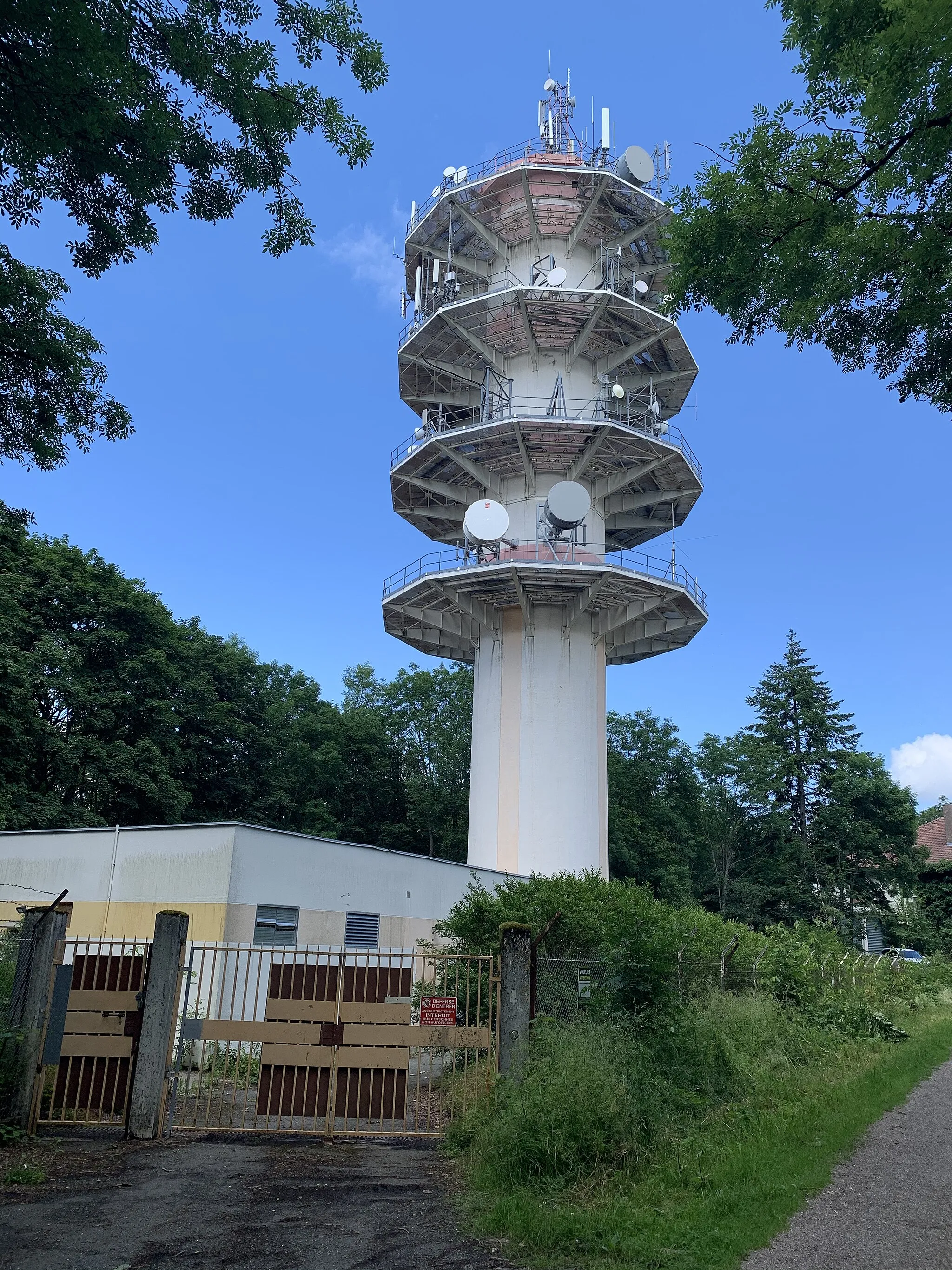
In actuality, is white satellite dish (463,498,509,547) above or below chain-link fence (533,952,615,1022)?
above

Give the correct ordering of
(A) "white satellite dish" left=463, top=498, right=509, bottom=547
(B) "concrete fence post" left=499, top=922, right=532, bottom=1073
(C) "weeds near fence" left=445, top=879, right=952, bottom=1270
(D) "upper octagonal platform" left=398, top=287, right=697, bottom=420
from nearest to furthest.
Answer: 1. (C) "weeds near fence" left=445, top=879, right=952, bottom=1270
2. (B) "concrete fence post" left=499, top=922, right=532, bottom=1073
3. (A) "white satellite dish" left=463, top=498, right=509, bottom=547
4. (D) "upper octagonal platform" left=398, top=287, right=697, bottom=420

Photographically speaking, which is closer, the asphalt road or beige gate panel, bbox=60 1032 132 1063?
the asphalt road

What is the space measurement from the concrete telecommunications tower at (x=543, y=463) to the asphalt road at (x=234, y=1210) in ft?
63.2

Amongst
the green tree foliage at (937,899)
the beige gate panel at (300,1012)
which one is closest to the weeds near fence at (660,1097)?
the beige gate panel at (300,1012)

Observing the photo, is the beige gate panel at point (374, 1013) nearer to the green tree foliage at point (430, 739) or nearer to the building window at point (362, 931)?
the building window at point (362, 931)

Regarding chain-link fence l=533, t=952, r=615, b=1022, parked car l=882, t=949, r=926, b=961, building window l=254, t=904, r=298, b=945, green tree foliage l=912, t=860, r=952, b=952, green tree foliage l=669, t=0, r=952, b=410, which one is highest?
green tree foliage l=669, t=0, r=952, b=410

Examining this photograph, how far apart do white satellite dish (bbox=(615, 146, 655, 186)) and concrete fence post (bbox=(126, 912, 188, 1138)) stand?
3057cm

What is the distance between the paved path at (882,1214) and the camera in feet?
22.7

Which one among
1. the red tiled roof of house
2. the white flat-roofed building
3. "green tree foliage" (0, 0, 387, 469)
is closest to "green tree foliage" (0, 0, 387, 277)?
"green tree foliage" (0, 0, 387, 469)

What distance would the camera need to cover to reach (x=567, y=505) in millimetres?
29453

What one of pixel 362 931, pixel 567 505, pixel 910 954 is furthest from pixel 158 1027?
pixel 910 954

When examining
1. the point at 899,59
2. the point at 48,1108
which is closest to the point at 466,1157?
the point at 48,1108

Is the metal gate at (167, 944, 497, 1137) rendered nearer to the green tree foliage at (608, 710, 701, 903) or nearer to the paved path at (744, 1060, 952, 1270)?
the paved path at (744, 1060, 952, 1270)

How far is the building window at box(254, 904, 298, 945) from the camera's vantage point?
1922cm
